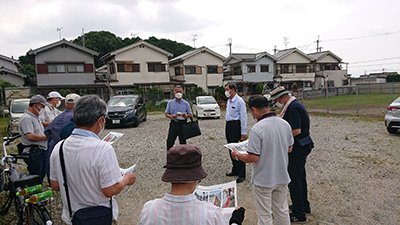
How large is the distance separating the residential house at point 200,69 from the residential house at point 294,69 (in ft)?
31.7

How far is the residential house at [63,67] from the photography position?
24.4m

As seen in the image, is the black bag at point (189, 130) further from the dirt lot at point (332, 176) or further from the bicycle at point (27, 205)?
the bicycle at point (27, 205)

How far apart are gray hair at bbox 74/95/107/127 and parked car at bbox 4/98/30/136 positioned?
984 centimetres

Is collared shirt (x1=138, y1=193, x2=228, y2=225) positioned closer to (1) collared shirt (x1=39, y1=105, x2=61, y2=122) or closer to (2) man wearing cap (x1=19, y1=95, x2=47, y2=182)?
(2) man wearing cap (x1=19, y1=95, x2=47, y2=182)

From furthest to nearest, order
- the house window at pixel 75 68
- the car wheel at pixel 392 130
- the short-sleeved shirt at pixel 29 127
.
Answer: the house window at pixel 75 68 < the car wheel at pixel 392 130 < the short-sleeved shirt at pixel 29 127

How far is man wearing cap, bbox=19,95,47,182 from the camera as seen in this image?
12.0 feet

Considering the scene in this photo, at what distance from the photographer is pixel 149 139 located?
913 centimetres

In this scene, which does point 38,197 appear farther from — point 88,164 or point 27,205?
point 88,164

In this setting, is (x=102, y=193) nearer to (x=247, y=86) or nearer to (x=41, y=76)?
(x=41, y=76)

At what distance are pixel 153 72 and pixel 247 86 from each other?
13.9 m

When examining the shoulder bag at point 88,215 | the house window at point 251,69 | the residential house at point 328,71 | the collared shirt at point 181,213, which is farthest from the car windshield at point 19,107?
the residential house at point 328,71

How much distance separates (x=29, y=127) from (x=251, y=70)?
1350 inches

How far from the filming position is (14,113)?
1016 cm

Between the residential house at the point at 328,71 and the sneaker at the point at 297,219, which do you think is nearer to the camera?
the sneaker at the point at 297,219
